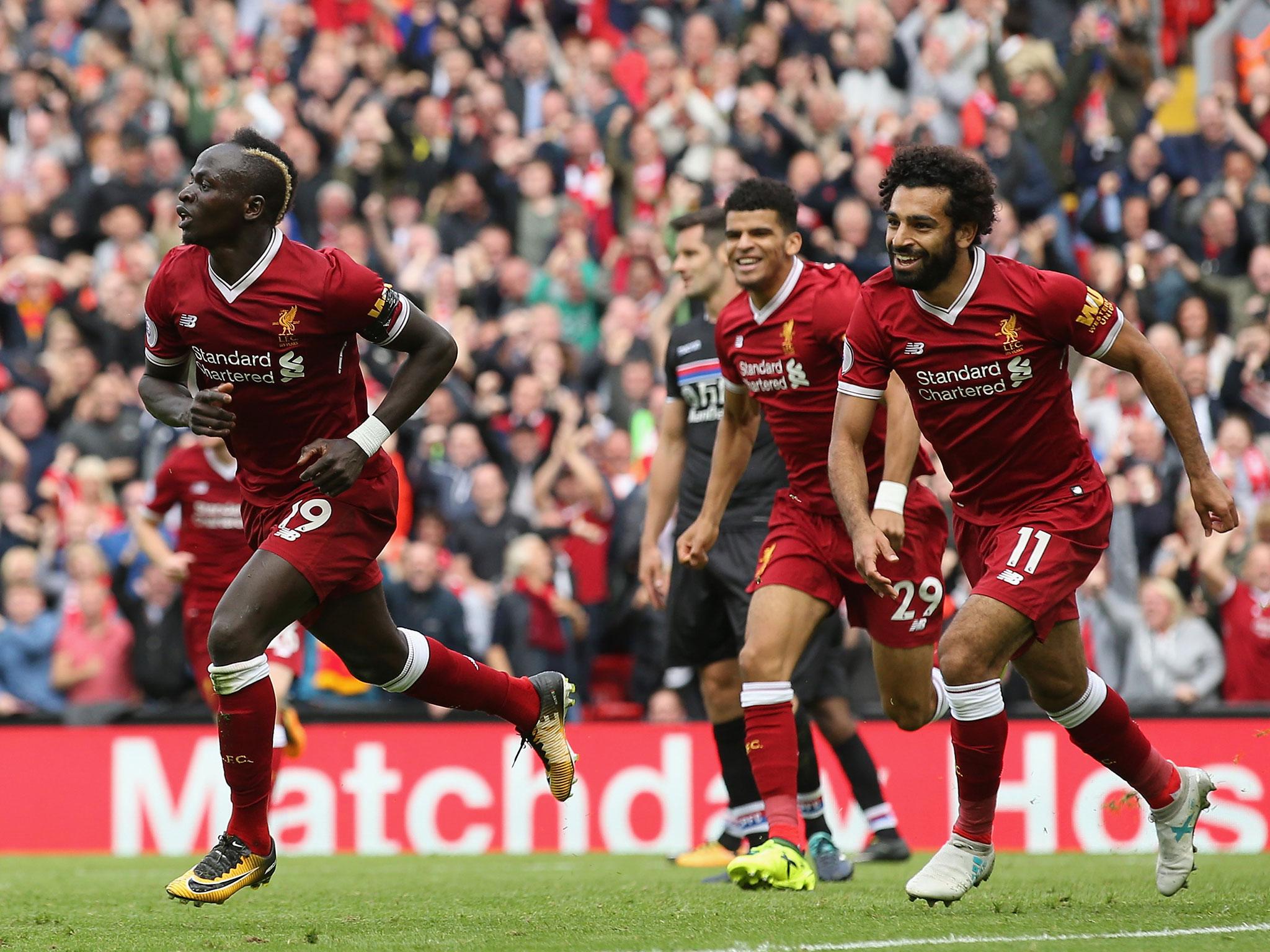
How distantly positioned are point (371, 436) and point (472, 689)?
1.23 metres

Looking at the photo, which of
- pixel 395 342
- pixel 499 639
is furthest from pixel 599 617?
pixel 395 342

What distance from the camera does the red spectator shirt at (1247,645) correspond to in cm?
1223

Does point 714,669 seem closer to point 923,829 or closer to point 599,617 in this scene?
point 923,829

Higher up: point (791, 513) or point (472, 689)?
point (791, 513)

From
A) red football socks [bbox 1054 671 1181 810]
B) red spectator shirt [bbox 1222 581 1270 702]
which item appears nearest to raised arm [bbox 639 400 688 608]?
red football socks [bbox 1054 671 1181 810]

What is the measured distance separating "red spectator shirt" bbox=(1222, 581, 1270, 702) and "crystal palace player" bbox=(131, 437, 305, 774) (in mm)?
6104

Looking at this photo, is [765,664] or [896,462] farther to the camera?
[765,664]

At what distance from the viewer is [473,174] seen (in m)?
16.7

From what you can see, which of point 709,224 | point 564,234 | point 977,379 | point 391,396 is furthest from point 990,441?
point 564,234

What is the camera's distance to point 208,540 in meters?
10.4

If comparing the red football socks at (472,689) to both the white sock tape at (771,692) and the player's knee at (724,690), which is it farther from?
the player's knee at (724,690)

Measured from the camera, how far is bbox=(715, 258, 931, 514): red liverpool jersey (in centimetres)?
802

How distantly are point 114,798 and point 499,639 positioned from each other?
109 inches

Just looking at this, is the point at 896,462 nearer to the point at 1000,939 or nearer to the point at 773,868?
the point at 773,868
